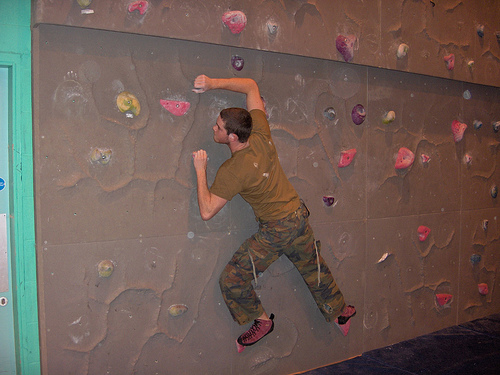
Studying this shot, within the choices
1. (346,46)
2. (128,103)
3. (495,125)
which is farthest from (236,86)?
(495,125)

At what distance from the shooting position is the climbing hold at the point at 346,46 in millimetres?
2291

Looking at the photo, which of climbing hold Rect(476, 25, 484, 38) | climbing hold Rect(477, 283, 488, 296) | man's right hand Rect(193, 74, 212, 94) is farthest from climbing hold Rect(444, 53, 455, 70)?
man's right hand Rect(193, 74, 212, 94)

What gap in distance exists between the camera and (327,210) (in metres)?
2.38

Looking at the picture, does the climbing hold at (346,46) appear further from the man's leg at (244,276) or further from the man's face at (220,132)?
the man's leg at (244,276)

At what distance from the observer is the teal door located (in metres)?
1.76

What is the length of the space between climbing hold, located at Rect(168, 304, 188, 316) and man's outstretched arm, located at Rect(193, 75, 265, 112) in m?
1.03

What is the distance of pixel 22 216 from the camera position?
1.75 m

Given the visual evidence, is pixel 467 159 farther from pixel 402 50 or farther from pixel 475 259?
pixel 402 50

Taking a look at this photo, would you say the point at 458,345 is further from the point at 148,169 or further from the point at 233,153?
the point at 148,169

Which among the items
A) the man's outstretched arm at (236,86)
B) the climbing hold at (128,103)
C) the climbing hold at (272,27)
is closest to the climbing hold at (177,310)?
the climbing hold at (128,103)

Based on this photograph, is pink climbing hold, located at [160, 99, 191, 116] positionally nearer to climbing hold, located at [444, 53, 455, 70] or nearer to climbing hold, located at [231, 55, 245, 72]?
climbing hold, located at [231, 55, 245, 72]

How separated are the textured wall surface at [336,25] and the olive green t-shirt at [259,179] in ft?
1.52

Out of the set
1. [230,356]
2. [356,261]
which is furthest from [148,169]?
[356,261]

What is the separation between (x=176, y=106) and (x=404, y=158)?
1542mm
